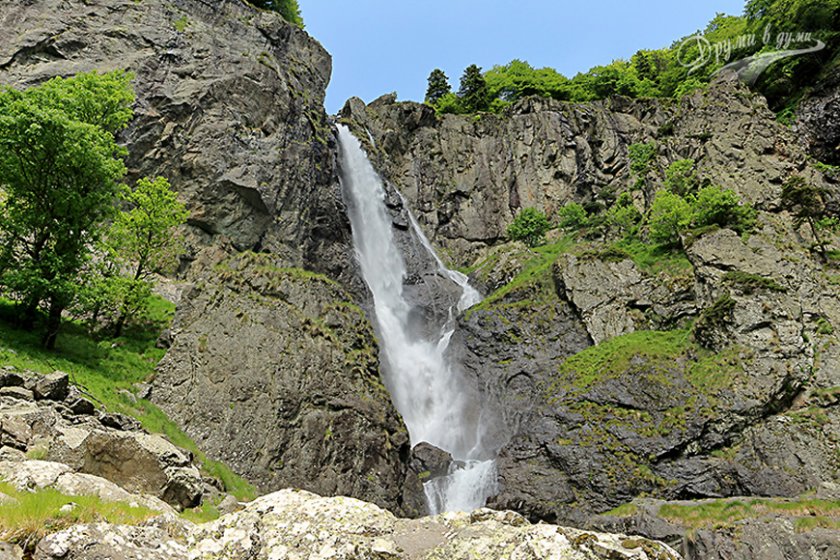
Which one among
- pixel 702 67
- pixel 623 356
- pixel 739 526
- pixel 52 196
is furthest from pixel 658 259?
pixel 702 67

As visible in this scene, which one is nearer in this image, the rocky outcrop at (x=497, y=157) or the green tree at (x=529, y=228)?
the green tree at (x=529, y=228)

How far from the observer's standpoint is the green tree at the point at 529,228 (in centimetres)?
5253

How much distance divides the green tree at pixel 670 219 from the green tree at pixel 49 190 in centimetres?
3564

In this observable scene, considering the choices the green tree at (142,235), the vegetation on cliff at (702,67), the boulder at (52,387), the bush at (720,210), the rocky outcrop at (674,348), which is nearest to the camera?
the boulder at (52,387)

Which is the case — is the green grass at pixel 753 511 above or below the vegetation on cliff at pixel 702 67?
below

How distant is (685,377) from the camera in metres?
28.5

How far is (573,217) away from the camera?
52.1 meters

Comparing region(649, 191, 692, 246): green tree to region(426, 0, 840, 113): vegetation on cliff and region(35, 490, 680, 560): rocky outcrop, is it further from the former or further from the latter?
region(35, 490, 680, 560): rocky outcrop

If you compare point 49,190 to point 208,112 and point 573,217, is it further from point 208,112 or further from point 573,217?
point 573,217

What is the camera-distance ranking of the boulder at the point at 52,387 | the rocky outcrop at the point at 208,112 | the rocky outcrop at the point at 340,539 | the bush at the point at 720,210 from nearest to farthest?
1. the rocky outcrop at the point at 340,539
2. the boulder at the point at 52,387
3. the rocky outcrop at the point at 208,112
4. the bush at the point at 720,210

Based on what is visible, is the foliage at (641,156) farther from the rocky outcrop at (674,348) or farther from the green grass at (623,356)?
the green grass at (623,356)

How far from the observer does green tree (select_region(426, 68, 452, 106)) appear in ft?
232

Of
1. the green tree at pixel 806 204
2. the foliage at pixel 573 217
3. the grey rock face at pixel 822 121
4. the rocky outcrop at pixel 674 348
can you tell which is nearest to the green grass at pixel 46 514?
the rocky outcrop at pixel 674 348

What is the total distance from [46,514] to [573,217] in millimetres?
52109
